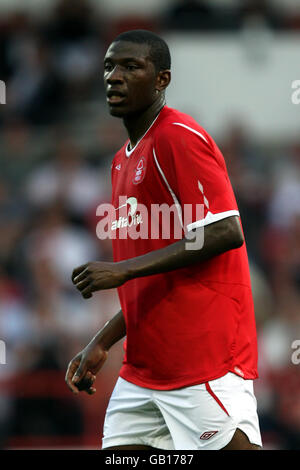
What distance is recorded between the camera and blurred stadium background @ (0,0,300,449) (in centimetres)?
734

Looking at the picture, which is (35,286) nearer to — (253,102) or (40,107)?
(40,107)

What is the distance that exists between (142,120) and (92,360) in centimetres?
116

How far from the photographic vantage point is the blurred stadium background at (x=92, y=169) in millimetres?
7344

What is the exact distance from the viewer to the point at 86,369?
405cm

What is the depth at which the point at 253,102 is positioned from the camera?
11492mm

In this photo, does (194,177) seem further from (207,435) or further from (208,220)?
(207,435)

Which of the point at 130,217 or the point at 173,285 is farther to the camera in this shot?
the point at 130,217

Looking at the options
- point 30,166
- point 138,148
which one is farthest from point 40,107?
point 138,148
